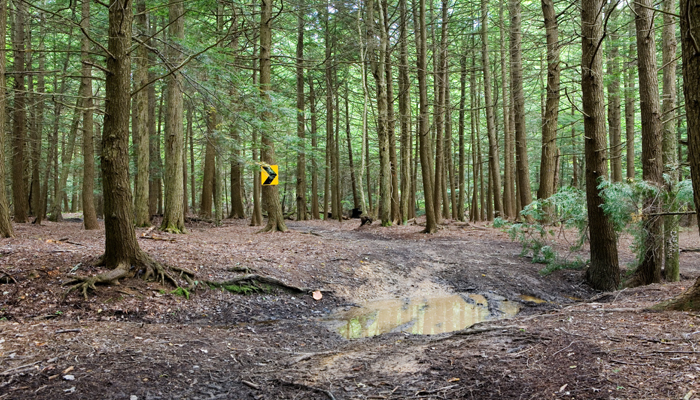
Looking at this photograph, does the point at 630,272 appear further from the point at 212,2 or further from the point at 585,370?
the point at 212,2

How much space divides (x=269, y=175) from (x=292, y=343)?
735cm

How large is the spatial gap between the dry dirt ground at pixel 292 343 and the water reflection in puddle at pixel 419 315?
0.34 m

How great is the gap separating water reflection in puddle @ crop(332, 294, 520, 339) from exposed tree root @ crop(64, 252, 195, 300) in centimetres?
272

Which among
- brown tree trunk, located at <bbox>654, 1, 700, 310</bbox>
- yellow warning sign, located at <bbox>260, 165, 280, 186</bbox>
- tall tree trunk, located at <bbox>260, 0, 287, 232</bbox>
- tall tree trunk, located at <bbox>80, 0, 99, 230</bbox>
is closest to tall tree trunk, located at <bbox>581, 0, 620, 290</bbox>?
brown tree trunk, located at <bbox>654, 1, 700, 310</bbox>

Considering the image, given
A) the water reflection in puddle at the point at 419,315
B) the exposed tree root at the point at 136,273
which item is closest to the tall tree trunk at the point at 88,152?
the exposed tree root at the point at 136,273

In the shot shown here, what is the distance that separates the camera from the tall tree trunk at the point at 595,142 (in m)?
7.03

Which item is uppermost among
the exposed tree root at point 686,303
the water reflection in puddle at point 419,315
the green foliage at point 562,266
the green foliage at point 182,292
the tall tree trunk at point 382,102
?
the tall tree trunk at point 382,102

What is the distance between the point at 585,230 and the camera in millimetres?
7973

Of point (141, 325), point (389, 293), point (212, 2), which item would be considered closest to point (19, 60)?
point (212, 2)

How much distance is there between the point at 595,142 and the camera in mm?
7184

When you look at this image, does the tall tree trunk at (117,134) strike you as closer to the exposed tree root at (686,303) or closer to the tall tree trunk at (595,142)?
the exposed tree root at (686,303)

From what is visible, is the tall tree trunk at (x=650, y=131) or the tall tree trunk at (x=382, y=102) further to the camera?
the tall tree trunk at (x=382, y=102)

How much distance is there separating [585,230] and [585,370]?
5.87 m

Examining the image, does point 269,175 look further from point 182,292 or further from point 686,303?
point 686,303
